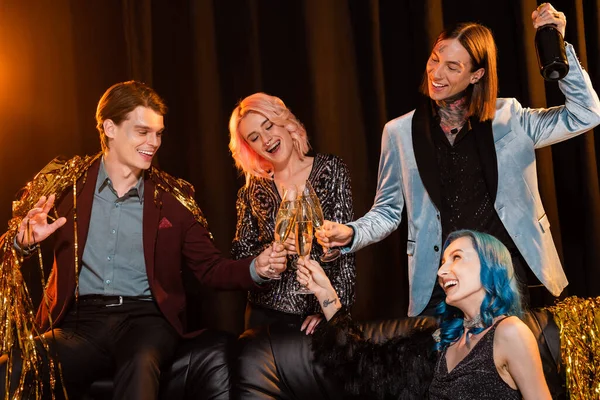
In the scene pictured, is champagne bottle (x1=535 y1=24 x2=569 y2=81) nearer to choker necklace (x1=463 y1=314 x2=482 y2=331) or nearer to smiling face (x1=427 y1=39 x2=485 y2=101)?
smiling face (x1=427 y1=39 x2=485 y2=101)

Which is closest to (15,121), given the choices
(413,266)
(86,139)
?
(86,139)

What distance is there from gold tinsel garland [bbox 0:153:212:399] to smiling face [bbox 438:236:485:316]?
4.13ft

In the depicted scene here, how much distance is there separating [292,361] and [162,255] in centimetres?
81

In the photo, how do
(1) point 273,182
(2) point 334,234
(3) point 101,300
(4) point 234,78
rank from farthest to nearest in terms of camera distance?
1. (4) point 234,78
2. (1) point 273,182
3. (3) point 101,300
4. (2) point 334,234

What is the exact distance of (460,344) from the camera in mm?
2502

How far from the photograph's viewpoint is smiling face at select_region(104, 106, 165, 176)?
3.20 m

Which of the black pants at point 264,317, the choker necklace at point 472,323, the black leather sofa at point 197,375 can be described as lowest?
the black leather sofa at point 197,375

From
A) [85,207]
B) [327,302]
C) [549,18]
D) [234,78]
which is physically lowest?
[327,302]

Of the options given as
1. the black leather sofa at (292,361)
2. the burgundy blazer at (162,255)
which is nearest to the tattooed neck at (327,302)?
the black leather sofa at (292,361)

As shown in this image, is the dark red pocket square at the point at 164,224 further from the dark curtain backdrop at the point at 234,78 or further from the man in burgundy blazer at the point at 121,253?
the dark curtain backdrop at the point at 234,78

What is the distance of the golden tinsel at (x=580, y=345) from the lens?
250 cm

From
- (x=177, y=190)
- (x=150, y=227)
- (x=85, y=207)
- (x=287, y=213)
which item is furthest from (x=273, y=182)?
(x=287, y=213)

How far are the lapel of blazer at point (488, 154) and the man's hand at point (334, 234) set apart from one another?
21.2 inches

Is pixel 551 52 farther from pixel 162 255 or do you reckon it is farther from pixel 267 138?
pixel 162 255
